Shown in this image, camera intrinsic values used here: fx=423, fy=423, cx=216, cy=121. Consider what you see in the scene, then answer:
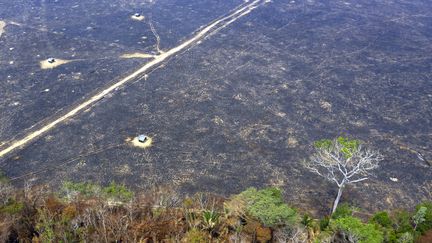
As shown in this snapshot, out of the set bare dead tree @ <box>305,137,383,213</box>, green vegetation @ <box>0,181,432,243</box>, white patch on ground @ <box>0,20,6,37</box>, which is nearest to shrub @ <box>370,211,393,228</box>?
green vegetation @ <box>0,181,432,243</box>

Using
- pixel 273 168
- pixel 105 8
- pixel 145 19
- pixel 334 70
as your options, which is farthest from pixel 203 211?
pixel 105 8

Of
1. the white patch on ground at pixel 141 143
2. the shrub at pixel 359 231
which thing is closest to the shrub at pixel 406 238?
the shrub at pixel 359 231

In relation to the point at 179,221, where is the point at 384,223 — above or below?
above

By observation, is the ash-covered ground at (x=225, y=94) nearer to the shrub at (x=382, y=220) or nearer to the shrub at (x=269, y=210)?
the shrub at (x=382, y=220)

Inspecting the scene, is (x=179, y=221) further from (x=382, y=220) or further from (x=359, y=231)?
(x=382, y=220)

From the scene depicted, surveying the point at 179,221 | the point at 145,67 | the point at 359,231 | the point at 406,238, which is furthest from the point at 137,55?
the point at 406,238

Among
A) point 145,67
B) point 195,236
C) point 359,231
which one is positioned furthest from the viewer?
point 145,67
